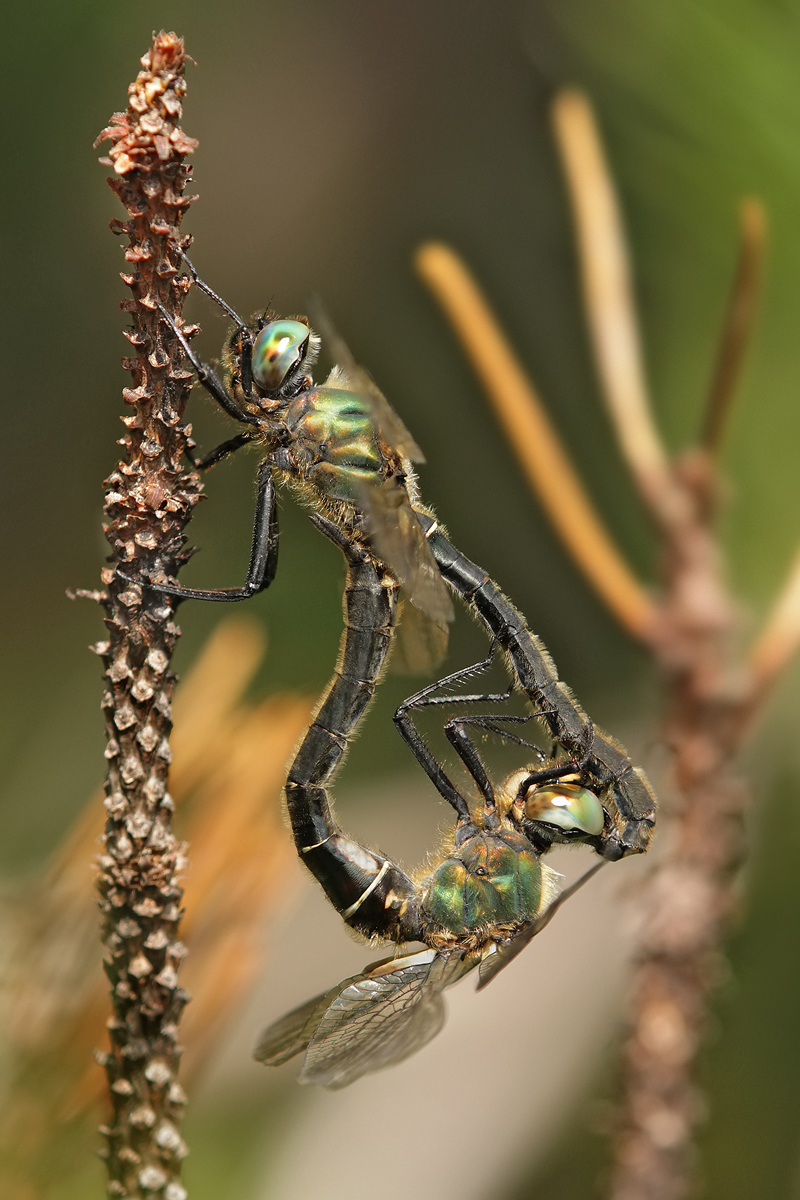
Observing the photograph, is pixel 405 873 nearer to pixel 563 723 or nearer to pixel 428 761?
pixel 428 761

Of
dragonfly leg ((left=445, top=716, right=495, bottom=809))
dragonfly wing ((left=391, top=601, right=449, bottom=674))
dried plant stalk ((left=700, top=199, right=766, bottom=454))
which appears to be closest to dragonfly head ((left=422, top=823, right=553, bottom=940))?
dragonfly leg ((left=445, top=716, right=495, bottom=809))

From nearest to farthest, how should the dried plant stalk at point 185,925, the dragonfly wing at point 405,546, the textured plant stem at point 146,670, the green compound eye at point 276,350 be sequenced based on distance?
the textured plant stem at point 146,670 → the dried plant stalk at point 185,925 → the dragonfly wing at point 405,546 → the green compound eye at point 276,350

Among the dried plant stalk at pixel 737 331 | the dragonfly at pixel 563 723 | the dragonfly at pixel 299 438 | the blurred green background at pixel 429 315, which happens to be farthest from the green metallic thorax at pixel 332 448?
the blurred green background at pixel 429 315

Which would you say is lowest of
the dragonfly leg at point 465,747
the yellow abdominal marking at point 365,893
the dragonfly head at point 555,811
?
the yellow abdominal marking at point 365,893

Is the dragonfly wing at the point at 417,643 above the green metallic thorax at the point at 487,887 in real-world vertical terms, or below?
above

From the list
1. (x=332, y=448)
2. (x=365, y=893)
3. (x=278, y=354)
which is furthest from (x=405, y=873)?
(x=278, y=354)

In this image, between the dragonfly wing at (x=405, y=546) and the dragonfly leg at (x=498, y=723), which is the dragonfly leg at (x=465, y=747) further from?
the dragonfly wing at (x=405, y=546)
